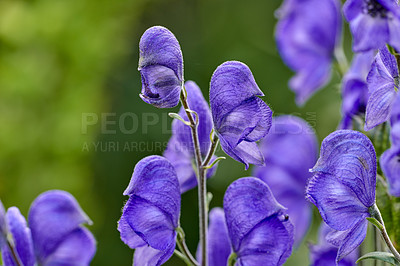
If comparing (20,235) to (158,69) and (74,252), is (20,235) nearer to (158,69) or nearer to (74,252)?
(74,252)

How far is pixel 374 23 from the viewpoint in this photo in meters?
0.53

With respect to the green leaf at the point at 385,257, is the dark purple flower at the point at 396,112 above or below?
above

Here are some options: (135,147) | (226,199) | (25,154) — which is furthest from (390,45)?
(135,147)

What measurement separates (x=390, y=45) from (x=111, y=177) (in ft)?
7.36

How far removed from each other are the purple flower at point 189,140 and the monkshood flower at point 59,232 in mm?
115

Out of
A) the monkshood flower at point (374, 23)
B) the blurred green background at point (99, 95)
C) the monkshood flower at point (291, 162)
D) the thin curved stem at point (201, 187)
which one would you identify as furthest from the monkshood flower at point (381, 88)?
the blurred green background at point (99, 95)

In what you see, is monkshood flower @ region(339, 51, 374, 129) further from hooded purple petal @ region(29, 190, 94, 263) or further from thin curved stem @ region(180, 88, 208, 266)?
hooded purple petal @ region(29, 190, 94, 263)

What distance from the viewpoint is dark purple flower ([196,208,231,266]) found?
2.12 ft

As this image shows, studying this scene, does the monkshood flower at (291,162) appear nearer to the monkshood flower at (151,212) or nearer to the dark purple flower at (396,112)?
the monkshood flower at (151,212)

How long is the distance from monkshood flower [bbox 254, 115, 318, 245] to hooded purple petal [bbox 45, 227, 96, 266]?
256 mm

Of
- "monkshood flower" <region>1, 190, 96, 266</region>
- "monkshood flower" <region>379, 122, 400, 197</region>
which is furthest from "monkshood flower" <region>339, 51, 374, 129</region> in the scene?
"monkshood flower" <region>1, 190, 96, 266</region>

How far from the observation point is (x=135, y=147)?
2564mm

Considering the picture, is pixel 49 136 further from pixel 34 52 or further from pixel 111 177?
pixel 111 177

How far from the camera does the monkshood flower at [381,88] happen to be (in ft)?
1.63
